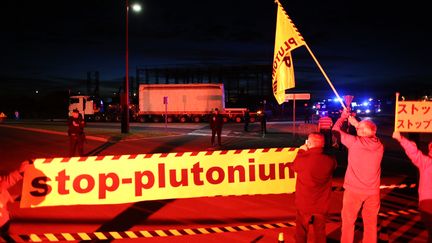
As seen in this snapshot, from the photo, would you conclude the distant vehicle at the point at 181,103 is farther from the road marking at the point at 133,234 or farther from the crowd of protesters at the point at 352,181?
the crowd of protesters at the point at 352,181

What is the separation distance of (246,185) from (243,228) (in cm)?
157

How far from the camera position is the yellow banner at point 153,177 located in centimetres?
789

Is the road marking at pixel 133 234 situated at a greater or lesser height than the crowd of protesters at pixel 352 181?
lesser

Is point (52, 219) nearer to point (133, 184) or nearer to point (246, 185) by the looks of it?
point (133, 184)

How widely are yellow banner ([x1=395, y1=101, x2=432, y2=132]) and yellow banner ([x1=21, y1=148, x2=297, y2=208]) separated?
2208mm

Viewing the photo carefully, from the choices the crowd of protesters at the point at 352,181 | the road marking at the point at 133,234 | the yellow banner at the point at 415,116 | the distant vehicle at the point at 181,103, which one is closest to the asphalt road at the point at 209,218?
the road marking at the point at 133,234

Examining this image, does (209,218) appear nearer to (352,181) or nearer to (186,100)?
(352,181)

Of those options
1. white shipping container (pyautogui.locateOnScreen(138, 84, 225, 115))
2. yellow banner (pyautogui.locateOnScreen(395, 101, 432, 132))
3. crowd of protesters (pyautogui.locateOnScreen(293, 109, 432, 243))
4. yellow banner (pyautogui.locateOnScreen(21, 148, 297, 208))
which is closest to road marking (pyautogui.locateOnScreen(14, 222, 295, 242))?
yellow banner (pyautogui.locateOnScreen(21, 148, 297, 208))

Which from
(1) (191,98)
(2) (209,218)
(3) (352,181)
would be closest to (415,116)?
(3) (352,181)

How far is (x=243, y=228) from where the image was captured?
7.24 meters

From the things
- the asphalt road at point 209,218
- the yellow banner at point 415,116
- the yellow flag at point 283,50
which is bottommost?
the asphalt road at point 209,218

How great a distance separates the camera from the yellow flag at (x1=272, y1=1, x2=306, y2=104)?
27.2 feet

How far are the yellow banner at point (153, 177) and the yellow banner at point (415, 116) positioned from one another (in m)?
2.21

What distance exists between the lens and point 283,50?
8609 millimetres
